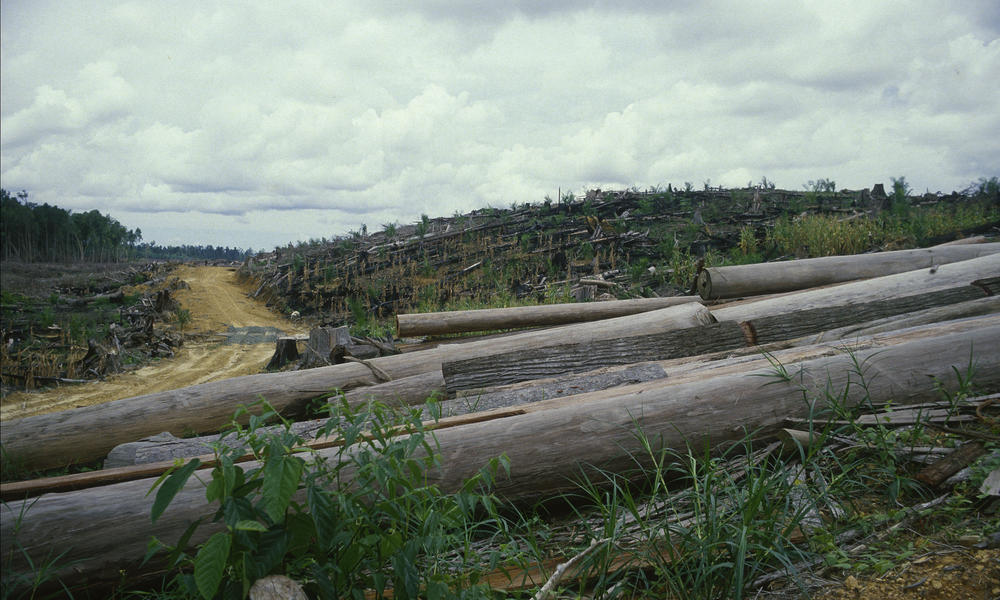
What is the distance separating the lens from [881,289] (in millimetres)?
5297

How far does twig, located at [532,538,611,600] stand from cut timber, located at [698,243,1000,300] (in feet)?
18.1

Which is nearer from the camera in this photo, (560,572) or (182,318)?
(560,572)

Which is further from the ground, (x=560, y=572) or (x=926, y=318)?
(x=926, y=318)

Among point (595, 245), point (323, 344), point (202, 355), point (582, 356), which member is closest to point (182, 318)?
point (202, 355)

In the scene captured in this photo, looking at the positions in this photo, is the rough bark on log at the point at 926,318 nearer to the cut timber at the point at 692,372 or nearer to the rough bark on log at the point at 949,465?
the cut timber at the point at 692,372

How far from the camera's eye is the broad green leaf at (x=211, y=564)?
1324 millimetres

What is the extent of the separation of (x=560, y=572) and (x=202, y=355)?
291 inches

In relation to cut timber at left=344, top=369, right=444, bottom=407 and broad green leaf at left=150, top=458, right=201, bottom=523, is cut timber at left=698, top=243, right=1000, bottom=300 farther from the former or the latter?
broad green leaf at left=150, top=458, right=201, bottom=523

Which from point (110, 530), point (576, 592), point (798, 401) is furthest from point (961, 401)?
point (110, 530)

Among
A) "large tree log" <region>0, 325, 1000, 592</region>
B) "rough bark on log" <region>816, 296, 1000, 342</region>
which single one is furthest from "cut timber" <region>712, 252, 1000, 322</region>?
"large tree log" <region>0, 325, 1000, 592</region>

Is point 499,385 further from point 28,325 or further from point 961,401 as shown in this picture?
point 28,325

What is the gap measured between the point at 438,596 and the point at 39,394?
3611 mm

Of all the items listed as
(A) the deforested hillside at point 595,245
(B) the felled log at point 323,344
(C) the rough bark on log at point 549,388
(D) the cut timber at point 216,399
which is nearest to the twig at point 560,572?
(C) the rough bark on log at point 549,388

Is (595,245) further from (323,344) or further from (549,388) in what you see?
(549,388)
